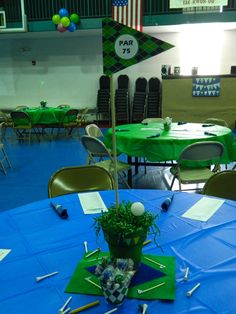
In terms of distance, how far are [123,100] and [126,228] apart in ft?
33.7

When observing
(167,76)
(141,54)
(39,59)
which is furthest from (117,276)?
(39,59)

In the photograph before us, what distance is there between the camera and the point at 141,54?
1.28 meters

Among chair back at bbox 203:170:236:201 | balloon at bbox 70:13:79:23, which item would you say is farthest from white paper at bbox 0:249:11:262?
balloon at bbox 70:13:79:23

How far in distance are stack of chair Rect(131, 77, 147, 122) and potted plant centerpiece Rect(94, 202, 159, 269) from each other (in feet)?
32.7

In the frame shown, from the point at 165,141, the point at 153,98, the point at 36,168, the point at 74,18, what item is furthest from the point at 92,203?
the point at 153,98

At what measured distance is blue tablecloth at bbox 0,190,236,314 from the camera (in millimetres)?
1132

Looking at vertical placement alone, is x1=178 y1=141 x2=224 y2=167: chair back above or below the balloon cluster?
below

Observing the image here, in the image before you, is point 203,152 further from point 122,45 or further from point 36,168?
point 36,168

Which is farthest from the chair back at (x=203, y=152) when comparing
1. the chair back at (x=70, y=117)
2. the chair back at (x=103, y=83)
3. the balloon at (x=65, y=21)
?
the chair back at (x=103, y=83)

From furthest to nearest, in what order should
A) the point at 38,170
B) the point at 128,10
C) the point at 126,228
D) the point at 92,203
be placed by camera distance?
the point at 128,10 → the point at 38,170 → the point at 92,203 → the point at 126,228

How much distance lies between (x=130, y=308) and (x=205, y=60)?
11.0 m

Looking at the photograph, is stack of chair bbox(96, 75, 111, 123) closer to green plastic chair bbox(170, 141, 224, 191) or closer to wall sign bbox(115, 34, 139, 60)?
green plastic chair bbox(170, 141, 224, 191)

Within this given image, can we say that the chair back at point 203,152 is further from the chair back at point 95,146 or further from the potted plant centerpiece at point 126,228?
the potted plant centerpiece at point 126,228

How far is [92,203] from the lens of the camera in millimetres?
2049
